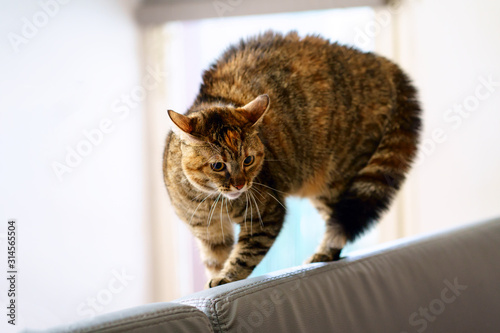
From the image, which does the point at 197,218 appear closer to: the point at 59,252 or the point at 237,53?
the point at 237,53

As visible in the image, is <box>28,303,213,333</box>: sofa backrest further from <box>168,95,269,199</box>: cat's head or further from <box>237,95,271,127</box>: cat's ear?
<box>237,95,271,127</box>: cat's ear

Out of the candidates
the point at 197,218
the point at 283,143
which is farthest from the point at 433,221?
the point at 197,218

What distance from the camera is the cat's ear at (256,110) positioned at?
4.38 feet

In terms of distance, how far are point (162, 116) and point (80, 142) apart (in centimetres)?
67

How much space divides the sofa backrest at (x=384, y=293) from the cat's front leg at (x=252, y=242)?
239 mm

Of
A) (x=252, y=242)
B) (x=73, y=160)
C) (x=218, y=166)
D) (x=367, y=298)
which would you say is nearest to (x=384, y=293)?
(x=367, y=298)

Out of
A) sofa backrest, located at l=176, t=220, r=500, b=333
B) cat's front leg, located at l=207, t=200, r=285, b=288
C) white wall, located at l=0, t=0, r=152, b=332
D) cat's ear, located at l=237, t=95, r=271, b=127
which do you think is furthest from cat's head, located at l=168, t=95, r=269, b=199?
white wall, located at l=0, t=0, r=152, b=332

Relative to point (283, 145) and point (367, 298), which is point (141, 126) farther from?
point (367, 298)

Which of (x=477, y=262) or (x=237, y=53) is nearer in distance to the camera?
(x=477, y=262)

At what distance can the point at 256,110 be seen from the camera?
52.7 inches

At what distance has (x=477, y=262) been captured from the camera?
1427 mm

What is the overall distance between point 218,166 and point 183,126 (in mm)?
138

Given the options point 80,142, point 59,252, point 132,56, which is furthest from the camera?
point 132,56

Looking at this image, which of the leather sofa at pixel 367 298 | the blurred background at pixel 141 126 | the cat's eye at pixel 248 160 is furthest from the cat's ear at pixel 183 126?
the blurred background at pixel 141 126
